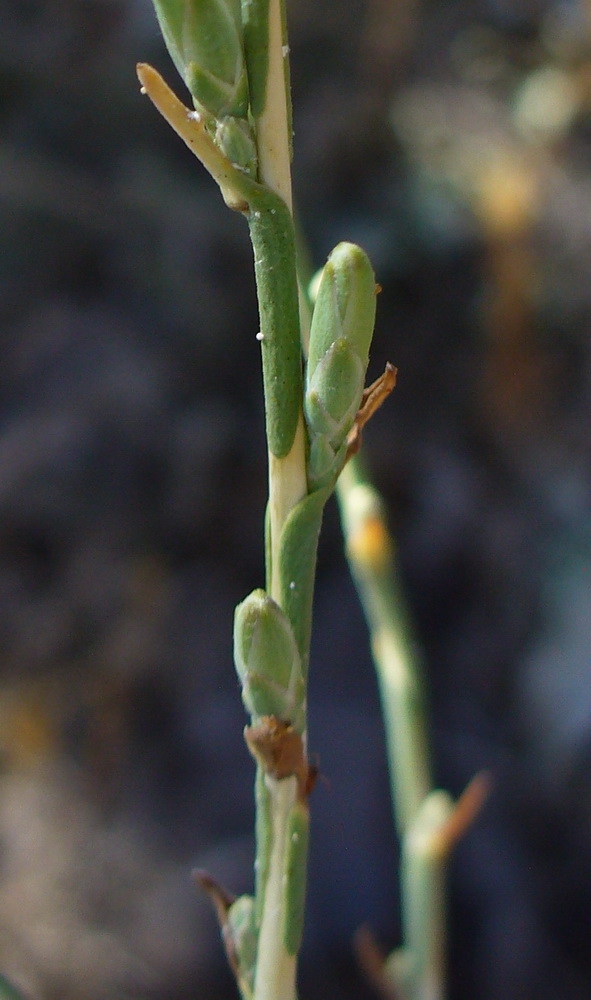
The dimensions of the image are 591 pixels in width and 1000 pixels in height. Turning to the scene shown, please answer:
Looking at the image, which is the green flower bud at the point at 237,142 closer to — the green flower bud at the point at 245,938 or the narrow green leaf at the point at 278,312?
the narrow green leaf at the point at 278,312

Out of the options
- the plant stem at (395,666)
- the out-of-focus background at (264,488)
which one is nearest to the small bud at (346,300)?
the plant stem at (395,666)

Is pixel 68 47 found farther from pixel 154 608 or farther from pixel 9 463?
pixel 154 608

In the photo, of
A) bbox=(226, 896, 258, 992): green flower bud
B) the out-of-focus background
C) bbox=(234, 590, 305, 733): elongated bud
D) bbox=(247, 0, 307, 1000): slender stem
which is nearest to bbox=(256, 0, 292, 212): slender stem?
bbox=(247, 0, 307, 1000): slender stem

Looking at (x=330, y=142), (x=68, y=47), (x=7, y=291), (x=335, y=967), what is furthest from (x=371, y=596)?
(x=68, y=47)

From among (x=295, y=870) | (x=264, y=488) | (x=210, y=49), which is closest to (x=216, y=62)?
(x=210, y=49)

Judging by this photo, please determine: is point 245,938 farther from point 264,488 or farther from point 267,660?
point 264,488

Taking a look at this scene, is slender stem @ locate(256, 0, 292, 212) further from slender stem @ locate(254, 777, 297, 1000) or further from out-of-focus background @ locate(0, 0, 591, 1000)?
out-of-focus background @ locate(0, 0, 591, 1000)
